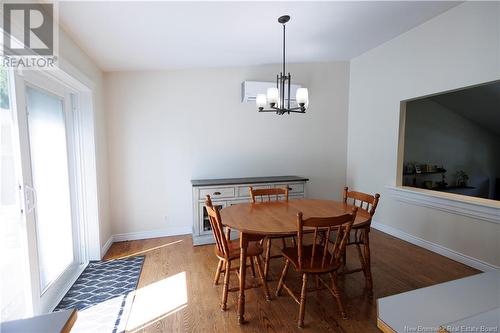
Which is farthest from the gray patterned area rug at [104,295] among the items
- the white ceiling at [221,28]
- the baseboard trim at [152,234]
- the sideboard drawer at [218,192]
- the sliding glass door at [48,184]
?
the white ceiling at [221,28]

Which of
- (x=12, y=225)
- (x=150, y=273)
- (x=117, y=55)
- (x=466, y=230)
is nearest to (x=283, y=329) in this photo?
(x=150, y=273)

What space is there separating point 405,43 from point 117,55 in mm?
3639

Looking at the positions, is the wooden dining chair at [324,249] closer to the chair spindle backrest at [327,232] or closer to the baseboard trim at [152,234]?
the chair spindle backrest at [327,232]

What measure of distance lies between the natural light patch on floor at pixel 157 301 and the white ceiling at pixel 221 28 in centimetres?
249

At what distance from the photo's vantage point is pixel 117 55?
292cm

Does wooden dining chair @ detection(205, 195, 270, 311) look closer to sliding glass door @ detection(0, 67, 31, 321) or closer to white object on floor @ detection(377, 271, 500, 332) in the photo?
white object on floor @ detection(377, 271, 500, 332)

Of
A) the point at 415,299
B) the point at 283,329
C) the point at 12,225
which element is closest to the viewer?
the point at 415,299

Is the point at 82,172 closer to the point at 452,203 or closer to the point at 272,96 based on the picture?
the point at 272,96

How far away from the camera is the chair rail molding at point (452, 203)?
2521mm

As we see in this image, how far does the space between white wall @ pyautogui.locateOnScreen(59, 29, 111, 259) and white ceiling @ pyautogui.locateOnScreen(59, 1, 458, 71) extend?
0.11 meters

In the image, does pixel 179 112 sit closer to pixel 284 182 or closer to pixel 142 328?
pixel 284 182

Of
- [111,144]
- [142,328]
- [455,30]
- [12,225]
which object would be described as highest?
[455,30]

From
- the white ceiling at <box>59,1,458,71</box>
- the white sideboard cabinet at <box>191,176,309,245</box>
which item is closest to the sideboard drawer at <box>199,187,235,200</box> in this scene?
the white sideboard cabinet at <box>191,176,309,245</box>

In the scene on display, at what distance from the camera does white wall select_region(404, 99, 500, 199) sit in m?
4.52
